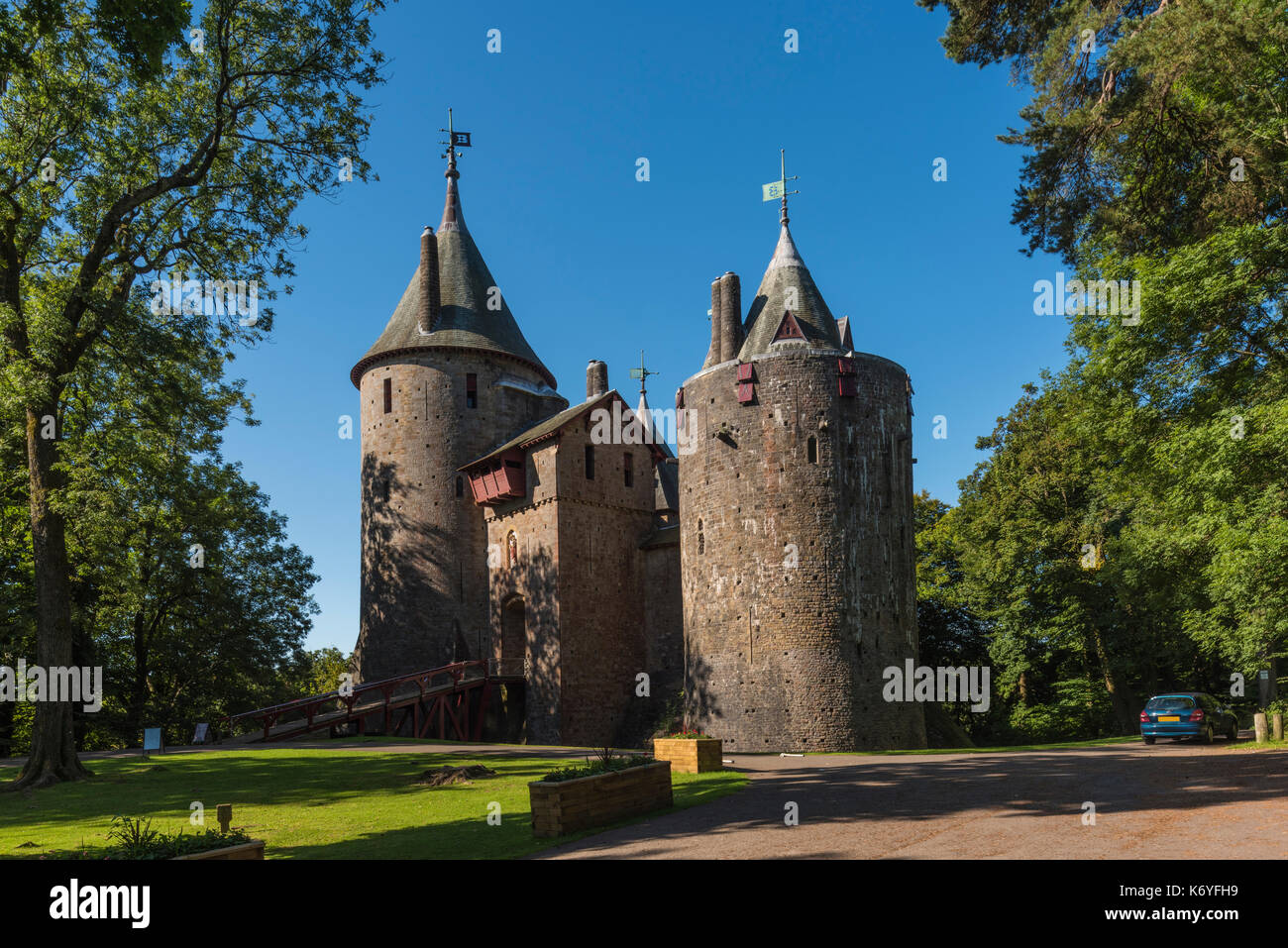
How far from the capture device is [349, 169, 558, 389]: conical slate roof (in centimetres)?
3669

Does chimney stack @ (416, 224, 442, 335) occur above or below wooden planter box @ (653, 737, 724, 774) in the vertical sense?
above

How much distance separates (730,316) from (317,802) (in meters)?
20.5

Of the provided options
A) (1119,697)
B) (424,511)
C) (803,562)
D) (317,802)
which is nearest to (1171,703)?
(803,562)

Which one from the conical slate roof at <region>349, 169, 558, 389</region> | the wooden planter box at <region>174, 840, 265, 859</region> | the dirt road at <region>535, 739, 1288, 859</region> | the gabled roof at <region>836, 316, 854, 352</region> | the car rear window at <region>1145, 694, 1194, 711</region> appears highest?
the conical slate roof at <region>349, 169, 558, 389</region>

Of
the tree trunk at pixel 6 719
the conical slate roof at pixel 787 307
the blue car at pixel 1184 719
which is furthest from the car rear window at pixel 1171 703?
the tree trunk at pixel 6 719

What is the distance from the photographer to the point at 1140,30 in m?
13.6

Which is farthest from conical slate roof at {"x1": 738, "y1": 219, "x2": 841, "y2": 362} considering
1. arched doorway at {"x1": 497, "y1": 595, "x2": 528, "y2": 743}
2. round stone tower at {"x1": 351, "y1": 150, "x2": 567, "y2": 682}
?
arched doorway at {"x1": 497, "y1": 595, "x2": 528, "y2": 743}

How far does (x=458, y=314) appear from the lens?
1486 inches

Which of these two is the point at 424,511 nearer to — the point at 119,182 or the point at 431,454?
the point at 431,454

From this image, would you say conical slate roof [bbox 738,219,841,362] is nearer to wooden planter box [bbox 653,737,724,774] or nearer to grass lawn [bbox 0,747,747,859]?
wooden planter box [bbox 653,737,724,774]

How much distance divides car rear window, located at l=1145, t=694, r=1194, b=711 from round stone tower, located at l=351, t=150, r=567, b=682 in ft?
73.6
